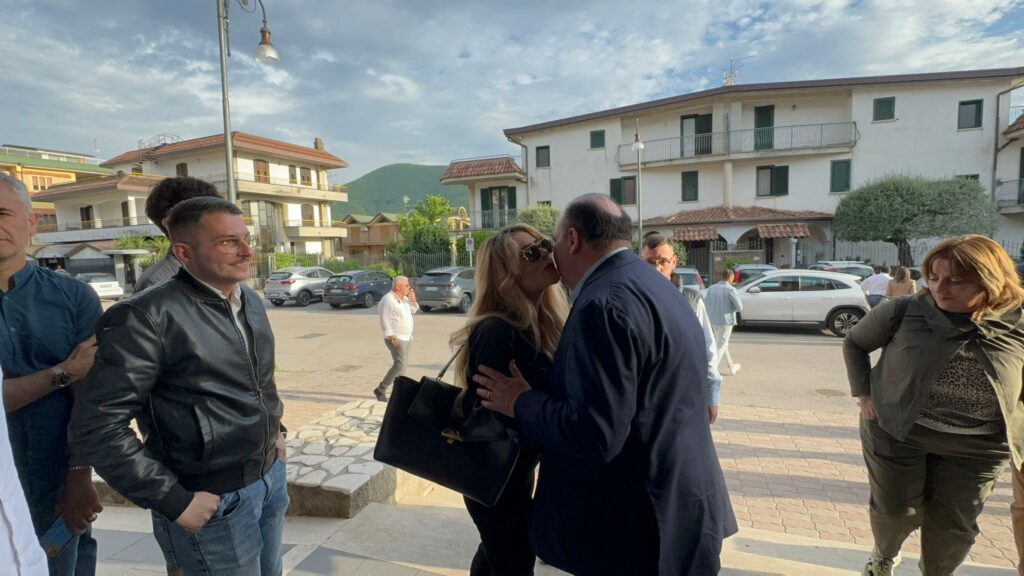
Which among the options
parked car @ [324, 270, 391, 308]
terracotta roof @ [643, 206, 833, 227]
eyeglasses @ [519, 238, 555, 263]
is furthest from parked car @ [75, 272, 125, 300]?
eyeglasses @ [519, 238, 555, 263]

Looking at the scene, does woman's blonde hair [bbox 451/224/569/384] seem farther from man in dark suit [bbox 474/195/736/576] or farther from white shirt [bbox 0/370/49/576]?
white shirt [bbox 0/370/49/576]

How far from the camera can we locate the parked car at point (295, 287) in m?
19.8

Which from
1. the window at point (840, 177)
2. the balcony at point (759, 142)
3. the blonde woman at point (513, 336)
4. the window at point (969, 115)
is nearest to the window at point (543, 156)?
the balcony at point (759, 142)

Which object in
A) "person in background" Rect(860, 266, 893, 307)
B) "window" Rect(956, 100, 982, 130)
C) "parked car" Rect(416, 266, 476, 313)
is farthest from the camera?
"window" Rect(956, 100, 982, 130)

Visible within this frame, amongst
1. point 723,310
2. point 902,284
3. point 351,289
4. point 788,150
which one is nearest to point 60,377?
point 723,310

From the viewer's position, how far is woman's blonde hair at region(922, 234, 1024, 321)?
7.19 ft

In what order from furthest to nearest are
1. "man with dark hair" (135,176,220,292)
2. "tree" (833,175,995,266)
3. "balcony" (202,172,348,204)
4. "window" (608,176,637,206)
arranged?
"balcony" (202,172,348,204)
"window" (608,176,637,206)
"tree" (833,175,995,266)
"man with dark hair" (135,176,220,292)

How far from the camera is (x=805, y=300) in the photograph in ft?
37.0

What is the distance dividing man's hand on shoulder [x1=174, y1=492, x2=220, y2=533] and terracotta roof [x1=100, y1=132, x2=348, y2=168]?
38435 millimetres

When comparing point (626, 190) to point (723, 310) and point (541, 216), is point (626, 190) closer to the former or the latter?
point (541, 216)

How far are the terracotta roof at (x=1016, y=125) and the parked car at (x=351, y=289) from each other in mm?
27441

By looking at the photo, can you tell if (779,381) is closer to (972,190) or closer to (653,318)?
(653,318)

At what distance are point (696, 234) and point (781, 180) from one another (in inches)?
205

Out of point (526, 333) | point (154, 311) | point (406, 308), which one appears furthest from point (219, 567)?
point (406, 308)
